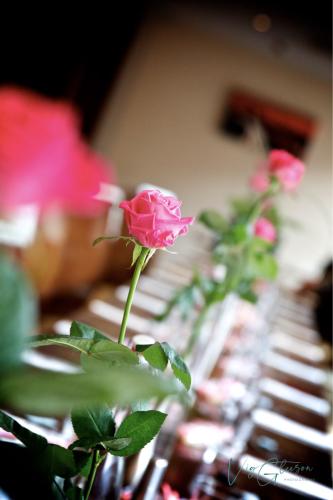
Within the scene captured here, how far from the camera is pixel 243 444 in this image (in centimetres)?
128

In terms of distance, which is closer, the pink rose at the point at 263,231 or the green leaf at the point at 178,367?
the green leaf at the point at 178,367

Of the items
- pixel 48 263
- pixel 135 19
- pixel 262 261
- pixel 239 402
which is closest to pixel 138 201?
pixel 262 261

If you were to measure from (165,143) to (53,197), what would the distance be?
732 cm

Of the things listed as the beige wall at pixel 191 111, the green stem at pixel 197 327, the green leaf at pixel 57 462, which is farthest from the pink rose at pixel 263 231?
the beige wall at pixel 191 111

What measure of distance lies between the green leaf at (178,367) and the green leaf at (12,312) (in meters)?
0.26

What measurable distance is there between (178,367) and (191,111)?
7.14 metres

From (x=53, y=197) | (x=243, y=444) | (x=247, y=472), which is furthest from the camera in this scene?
(x=243, y=444)

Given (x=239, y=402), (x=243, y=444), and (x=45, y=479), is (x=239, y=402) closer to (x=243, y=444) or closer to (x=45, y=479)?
(x=243, y=444)

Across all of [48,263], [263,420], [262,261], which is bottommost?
[48,263]

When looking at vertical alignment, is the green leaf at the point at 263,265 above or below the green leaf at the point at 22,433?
above

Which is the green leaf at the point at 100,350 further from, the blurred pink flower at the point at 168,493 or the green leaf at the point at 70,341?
the blurred pink flower at the point at 168,493

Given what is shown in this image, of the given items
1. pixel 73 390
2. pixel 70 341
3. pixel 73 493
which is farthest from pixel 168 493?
pixel 73 390

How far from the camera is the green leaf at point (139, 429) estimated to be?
59 cm

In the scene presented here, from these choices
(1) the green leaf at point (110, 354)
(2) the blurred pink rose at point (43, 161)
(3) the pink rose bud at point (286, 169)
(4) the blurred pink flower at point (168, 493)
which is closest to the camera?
(2) the blurred pink rose at point (43, 161)
